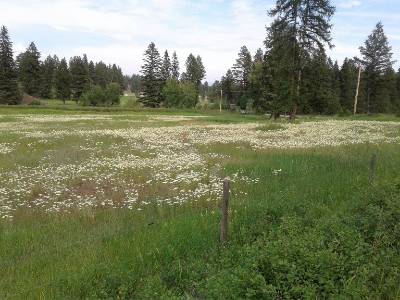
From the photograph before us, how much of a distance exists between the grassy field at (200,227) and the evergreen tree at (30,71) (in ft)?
361

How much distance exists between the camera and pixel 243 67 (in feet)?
370

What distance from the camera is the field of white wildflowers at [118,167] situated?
13.5 m

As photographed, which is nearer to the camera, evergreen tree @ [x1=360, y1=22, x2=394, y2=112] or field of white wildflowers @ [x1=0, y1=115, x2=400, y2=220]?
field of white wildflowers @ [x1=0, y1=115, x2=400, y2=220]

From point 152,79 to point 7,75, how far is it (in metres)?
37.0

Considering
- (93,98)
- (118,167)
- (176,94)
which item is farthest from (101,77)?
(118,167)

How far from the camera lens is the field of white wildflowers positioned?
13492 mm

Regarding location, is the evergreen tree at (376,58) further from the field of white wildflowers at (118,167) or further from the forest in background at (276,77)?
the field of white wildflowers at (118,167)

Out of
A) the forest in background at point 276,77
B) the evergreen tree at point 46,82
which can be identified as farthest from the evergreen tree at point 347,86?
the evergreen tree at point 46,82

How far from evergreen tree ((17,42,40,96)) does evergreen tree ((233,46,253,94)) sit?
5961cm

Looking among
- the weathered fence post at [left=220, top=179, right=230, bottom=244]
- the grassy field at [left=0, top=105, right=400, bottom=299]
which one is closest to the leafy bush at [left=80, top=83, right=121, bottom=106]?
the grassy field at [left=0, top=105, right=400, bottom=299]

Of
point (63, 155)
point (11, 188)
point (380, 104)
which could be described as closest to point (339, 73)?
point (380, 104)

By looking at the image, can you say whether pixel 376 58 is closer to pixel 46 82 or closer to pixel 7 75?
pixel 7 75

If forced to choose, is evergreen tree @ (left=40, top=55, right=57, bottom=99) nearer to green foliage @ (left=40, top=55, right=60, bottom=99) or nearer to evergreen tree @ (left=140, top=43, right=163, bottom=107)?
green foliage @ (left=40, top=55, right=60, bottom=99)

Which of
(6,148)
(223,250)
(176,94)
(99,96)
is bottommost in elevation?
(6,148)
